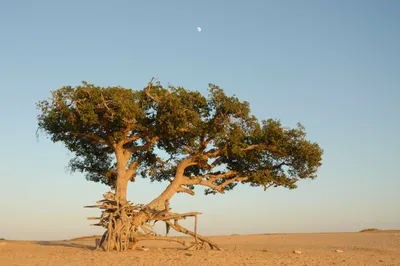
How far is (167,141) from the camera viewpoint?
91.7 ft

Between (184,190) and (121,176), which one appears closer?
(121,176)

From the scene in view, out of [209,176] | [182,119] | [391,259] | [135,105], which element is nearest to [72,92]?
[135,105]

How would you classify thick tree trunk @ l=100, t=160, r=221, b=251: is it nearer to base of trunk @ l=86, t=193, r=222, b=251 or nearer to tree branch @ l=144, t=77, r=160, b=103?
base of trunk @ l=86, t=193, r=222, b=251

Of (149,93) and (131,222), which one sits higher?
(149,93)

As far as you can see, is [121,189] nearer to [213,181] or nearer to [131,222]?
[131,222]

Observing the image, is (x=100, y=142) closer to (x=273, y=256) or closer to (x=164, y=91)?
(x=164, y=91)

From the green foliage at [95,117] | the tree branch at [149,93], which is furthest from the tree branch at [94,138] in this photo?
the tree branch at [149,93]

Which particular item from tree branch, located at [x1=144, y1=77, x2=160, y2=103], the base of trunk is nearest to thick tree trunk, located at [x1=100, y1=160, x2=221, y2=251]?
the base of trunk

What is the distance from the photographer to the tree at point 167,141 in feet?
82.0

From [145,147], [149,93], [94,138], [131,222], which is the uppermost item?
[149,93]

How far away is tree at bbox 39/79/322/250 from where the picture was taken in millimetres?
24984

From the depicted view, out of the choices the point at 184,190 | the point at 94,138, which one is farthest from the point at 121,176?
the point at 184,190

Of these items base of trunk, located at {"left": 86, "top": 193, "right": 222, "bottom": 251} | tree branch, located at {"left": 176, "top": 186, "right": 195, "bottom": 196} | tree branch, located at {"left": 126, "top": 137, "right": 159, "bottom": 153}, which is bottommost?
base of trunk, located at {"left": 86, "top": 193, "right": 222, "bottom": 251}

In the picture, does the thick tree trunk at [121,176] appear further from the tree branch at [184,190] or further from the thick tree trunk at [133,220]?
the tree branch at [184,190]
